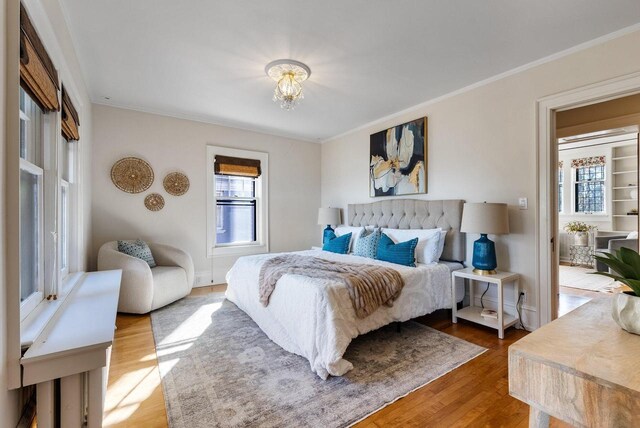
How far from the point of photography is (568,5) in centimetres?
199

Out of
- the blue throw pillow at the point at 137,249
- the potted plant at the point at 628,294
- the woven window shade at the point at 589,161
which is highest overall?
the woven window shade at the point at 589,161

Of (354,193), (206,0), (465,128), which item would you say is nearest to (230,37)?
(206,0)

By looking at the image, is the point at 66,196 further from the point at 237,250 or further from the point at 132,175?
the point at 237,250

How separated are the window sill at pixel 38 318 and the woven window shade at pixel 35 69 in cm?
A: 112

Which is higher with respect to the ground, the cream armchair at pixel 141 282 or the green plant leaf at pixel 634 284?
the green plant leaf at pixel 634 284

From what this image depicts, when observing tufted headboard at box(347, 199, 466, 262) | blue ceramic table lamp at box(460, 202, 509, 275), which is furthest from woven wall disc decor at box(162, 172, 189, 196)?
blue ceramic table lamp at box(460, 202, 509, 275)

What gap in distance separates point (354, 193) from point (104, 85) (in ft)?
11.7

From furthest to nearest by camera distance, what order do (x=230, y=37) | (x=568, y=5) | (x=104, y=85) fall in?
(x=104, y=85) → (x=230, y=37) → (x=568, y=5)

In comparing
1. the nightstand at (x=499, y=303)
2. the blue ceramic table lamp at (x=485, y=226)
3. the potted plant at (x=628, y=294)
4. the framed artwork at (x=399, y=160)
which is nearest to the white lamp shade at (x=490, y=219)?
the blue ceramic table lamp at (x=485, y=226)

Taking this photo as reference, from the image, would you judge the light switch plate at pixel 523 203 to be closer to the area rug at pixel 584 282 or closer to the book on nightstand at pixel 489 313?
the book on nightstand at pixel 489 313

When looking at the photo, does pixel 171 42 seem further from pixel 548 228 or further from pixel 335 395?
pixel 548 228

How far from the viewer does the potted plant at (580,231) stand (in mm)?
Result: 6086

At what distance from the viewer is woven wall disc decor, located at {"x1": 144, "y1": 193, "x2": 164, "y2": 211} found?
4057 millimetres

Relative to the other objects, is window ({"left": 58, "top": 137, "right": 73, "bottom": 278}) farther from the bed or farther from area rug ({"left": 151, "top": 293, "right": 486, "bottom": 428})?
the bed
